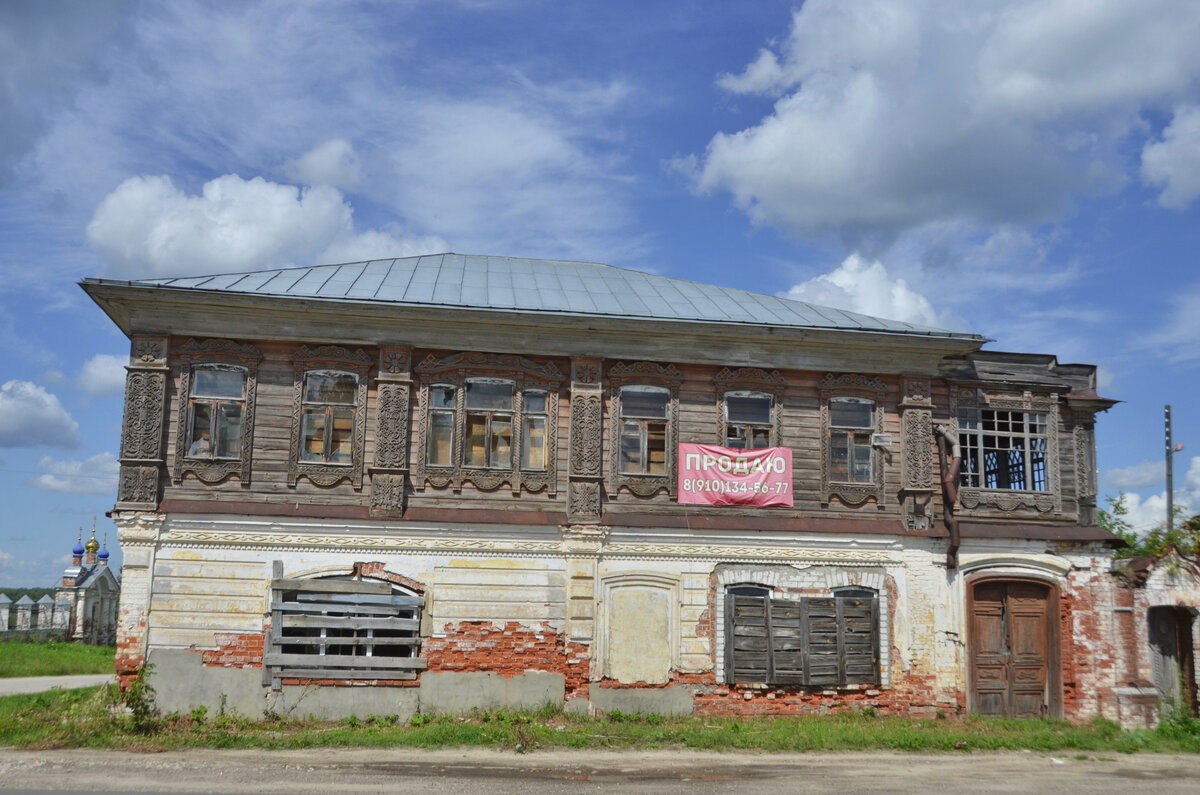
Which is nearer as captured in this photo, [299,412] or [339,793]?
[339,793]

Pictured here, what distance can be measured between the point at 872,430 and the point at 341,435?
919 cm

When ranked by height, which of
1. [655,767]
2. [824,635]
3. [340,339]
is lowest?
[655,767]

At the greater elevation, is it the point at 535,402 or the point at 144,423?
the point at 535,402

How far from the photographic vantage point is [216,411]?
15.5 metres

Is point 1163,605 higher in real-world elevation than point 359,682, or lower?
higher

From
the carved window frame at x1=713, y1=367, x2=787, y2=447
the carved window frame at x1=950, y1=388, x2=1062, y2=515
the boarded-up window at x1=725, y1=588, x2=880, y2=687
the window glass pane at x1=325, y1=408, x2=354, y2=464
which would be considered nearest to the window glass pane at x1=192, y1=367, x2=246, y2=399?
the window glass pane at x1=325, y1=408, x2=354, y2=464

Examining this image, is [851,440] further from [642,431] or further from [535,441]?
[535,441]

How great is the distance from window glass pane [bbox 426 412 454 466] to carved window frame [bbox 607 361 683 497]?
2.70 m

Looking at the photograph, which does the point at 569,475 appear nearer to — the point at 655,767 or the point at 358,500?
the point at 358,500

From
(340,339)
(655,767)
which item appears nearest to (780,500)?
(655,767)

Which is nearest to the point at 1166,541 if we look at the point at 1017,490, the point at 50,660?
the point at 1017,490

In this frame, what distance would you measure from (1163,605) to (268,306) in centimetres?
1609

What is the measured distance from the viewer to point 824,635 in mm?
16094

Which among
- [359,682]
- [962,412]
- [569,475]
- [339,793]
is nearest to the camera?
[339,793]
